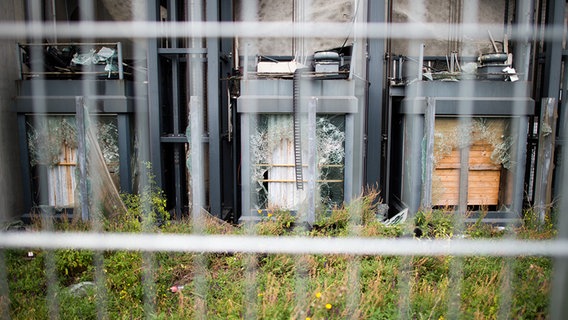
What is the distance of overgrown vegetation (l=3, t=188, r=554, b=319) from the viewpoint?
5.46 feet

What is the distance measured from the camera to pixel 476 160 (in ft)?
10.3

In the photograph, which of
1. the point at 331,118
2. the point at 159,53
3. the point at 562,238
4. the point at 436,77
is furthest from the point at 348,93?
the point at 562,238

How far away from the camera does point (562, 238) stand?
0.54 meters

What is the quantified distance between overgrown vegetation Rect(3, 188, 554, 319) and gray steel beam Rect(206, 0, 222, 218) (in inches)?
41.9

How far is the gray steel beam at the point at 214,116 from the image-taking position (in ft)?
10.8

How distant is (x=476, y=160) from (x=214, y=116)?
7.23ft

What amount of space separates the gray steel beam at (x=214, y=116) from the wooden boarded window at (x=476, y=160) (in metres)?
1.80

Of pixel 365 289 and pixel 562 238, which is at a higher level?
pixel 562 238

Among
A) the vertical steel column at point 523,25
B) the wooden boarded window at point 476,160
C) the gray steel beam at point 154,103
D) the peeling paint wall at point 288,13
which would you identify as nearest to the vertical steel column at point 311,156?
the wooden boarded window at point 476,160

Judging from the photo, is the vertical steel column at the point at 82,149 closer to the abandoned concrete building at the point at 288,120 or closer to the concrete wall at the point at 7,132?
the concrete wall at the point at 7,132

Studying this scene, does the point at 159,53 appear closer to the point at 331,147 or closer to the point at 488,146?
the point at 331,147

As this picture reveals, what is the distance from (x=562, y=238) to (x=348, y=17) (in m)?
4.12

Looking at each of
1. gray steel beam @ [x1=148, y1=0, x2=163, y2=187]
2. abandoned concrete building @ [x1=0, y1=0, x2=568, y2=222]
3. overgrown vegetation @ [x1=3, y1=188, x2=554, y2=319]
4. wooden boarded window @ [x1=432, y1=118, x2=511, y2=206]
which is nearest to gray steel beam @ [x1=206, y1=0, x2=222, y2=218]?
abandoned concrete building @ [x1=0, y1=0, x2=568, y2=222]

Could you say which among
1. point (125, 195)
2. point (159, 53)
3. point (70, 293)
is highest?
point (159, 53)
